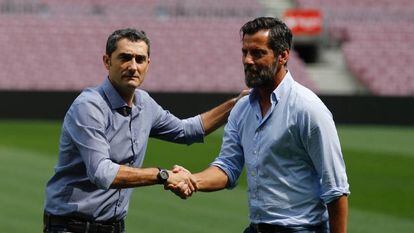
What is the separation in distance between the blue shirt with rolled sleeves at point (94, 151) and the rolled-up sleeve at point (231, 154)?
0.63 meters

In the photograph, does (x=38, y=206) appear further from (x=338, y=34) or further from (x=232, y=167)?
(x=338, y=34)

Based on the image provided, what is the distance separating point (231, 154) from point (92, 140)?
2.75 ft

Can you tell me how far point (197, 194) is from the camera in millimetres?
15234

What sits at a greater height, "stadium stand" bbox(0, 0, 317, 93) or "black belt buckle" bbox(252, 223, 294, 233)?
"black belt buckle" bbox(252, 223, 294, 233)

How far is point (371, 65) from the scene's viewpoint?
36.4 meters

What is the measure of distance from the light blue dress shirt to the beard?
0.39 feet

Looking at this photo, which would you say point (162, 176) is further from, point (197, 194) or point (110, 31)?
point (110, 31)

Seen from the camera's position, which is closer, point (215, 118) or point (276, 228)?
point (276, 228)

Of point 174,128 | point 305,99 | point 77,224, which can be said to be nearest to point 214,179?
point 305,99

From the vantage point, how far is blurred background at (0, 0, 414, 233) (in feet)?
101

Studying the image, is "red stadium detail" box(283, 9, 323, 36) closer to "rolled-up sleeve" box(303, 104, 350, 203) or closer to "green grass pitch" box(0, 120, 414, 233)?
"green grass pitch" box(0, 120, 414, 233)

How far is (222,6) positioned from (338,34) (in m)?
4.47

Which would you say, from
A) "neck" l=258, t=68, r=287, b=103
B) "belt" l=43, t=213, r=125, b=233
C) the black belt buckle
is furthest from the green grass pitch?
"neck" l=258, t=68, r=287, b=103

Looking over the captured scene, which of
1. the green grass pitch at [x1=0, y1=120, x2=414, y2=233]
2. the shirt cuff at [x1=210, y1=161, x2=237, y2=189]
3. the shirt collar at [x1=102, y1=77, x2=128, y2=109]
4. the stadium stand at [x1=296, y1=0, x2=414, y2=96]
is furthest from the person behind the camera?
the stadium stand at [x1=296, y1=0, x2=414, y2=96]
